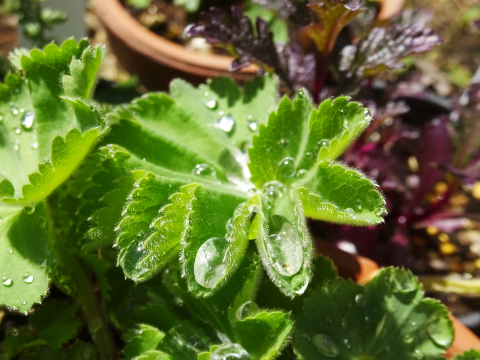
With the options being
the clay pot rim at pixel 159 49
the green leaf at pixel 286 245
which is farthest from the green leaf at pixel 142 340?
the clay pot rim at pixel 159 49

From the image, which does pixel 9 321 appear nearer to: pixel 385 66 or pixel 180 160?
pixel 180 160

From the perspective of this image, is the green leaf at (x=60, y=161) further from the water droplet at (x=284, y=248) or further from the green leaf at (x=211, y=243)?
the water droplet at (x=284, y=248)

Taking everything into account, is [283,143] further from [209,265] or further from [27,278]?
[27,278]

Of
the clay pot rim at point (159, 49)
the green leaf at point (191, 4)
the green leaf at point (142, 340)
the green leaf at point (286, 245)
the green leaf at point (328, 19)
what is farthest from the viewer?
the green leaf at point (191, 4)

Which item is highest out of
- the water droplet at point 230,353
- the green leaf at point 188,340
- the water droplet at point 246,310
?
the water droplet at point 246,310

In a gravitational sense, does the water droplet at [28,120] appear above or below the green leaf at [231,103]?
above

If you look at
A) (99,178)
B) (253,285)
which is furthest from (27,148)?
(253,285)
